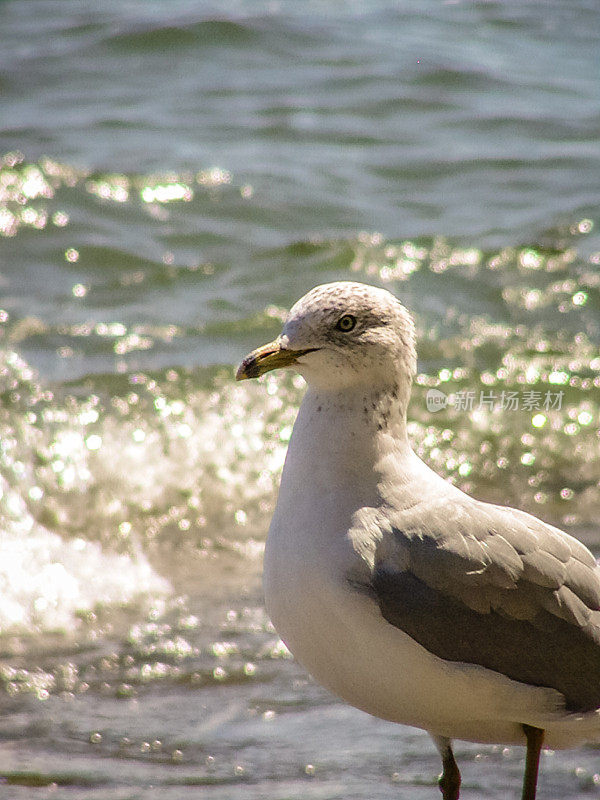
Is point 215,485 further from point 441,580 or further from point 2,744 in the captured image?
point 441,580

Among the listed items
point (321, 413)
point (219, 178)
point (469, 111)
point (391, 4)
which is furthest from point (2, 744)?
point (391, 4)

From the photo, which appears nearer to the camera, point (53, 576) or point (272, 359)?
point (272, 359)

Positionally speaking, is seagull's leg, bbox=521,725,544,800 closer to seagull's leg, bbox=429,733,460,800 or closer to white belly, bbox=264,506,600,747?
white belly, bbox=264,506,600,747

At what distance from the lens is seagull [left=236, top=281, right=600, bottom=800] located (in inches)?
117

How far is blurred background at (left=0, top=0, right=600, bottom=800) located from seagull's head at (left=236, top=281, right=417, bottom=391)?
1348 mm

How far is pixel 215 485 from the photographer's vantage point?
592cm

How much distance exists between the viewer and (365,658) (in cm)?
299

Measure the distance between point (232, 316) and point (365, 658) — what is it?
4.61 metres

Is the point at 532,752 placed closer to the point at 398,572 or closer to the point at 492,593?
the point at 492,593

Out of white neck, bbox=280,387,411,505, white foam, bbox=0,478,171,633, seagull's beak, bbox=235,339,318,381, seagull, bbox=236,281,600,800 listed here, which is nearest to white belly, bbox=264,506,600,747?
seagull, bbox=236,281,600,800

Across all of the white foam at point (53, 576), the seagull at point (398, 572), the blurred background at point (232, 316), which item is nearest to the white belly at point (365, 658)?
the seagull at point (398, 572)

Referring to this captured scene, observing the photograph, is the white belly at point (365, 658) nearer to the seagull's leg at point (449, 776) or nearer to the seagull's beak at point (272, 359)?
the seagull's leg at point (449, 776)

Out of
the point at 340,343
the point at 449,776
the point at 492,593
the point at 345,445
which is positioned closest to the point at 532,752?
the point at 449,776

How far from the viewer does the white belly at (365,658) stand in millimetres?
2971
